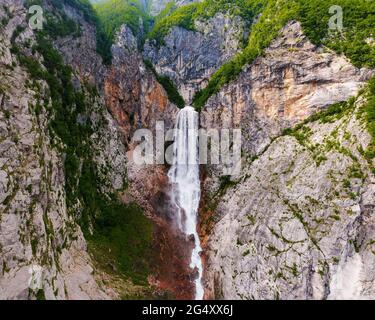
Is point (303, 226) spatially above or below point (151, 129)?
below

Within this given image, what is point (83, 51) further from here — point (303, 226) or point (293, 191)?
point (303, 226)

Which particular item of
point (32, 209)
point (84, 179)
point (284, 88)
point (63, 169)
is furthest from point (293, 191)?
point (32, 209)

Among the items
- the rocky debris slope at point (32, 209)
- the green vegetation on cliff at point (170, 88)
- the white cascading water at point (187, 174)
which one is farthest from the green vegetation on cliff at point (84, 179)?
the green vegetation on cliff at point (170, 88)

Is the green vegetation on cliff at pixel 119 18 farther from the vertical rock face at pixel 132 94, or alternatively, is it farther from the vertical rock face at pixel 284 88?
the vertical rock face at pixel 284 88

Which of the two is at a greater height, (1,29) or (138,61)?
(138,61)

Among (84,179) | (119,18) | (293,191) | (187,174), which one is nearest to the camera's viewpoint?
(293,191)

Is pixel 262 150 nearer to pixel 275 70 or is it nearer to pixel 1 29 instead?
pixel 275 70
